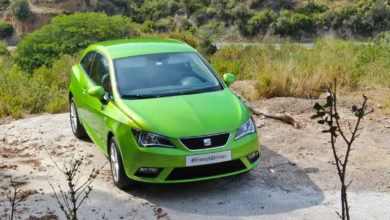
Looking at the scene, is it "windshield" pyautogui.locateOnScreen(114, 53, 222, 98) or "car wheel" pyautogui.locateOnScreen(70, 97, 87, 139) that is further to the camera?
"car wheel" pyautogui.locateOnScreen(70, 97, 87, 139)

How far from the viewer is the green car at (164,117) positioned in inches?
196

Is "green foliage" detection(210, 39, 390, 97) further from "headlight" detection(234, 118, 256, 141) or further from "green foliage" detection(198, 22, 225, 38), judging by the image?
"green foliage" detection(198, 22, 225, 38)

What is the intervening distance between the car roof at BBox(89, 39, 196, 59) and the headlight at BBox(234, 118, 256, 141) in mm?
1706

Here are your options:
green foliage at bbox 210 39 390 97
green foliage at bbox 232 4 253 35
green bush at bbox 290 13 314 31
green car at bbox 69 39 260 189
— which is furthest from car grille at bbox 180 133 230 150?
green foliage at bbox 232 4 253 35

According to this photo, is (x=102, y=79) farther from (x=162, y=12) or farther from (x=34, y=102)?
(x=162, y=12)

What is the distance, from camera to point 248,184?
18.4 ft

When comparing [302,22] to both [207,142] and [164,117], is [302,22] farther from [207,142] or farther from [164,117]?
[207,142]

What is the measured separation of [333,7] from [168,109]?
166 feet

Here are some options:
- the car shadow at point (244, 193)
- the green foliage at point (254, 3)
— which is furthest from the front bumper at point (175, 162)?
the green foliage at point (254, 3)

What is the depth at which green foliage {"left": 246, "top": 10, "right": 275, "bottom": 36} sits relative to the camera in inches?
1881

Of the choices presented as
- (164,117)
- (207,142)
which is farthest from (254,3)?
(207,142)

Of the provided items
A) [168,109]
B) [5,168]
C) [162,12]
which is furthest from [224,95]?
[162,12]

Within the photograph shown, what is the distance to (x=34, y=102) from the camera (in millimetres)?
10789

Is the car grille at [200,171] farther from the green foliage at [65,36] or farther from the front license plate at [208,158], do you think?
the green foliage at [65,36]
